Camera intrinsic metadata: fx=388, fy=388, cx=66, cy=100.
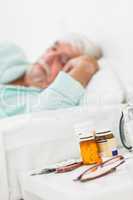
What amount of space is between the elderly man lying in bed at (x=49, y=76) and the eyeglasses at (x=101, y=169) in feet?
1.74

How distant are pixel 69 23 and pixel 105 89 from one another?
81 centimetres

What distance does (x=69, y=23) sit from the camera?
2312mm

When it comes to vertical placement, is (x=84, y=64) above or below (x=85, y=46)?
below

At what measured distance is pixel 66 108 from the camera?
1.53m

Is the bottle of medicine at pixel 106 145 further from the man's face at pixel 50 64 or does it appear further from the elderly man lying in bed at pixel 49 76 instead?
the man's face at pixel 50 64

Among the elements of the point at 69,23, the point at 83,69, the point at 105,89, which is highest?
the point at 69,23

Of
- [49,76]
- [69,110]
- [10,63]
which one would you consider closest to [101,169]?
[69,110]

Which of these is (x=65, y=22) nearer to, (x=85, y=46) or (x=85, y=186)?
(x=85, y=46)

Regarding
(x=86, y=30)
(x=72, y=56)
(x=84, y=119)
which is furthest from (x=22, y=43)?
(x=84, y=119)

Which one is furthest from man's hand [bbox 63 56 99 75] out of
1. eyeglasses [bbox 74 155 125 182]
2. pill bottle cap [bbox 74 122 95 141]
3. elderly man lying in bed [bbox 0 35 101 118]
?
eyeglasses [bbox 74 155 125 182]

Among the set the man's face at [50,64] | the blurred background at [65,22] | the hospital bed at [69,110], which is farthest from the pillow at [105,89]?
the man's face at [50,64]

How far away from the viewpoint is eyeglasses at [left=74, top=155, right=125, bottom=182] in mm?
967

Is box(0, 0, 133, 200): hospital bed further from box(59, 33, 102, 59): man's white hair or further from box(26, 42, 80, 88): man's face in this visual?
box(26, 42, 80, 88): man's face

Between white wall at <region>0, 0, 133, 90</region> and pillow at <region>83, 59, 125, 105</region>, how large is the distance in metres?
0.06
